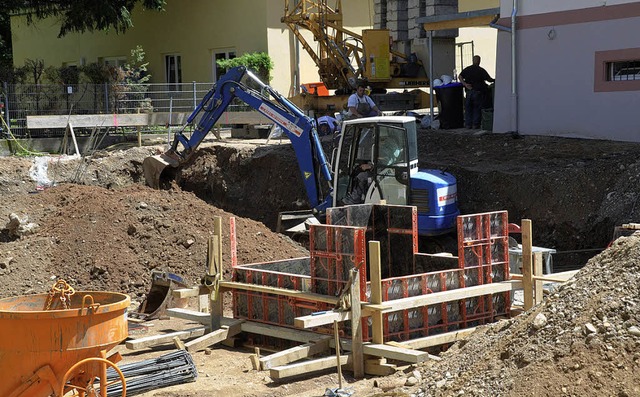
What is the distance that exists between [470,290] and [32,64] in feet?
70.0

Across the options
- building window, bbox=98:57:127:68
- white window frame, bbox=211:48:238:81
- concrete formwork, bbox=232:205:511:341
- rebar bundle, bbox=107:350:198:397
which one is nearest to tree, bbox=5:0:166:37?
white window frame, bbox=211:48:238:81

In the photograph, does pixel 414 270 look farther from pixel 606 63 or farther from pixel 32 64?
pixel 32 64

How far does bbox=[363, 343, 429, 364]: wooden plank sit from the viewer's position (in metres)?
8.99

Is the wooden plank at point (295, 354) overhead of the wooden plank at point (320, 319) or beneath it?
beneath

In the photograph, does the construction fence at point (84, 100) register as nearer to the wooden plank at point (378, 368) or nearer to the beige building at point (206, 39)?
the beige building at point (206, 39)

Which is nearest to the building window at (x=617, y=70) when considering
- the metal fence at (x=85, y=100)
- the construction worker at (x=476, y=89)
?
the construction worker at (x=476, y=89)

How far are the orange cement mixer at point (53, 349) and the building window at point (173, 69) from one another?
26582mm

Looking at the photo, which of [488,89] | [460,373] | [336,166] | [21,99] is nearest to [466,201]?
[336,166]

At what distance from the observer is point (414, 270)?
11.3m

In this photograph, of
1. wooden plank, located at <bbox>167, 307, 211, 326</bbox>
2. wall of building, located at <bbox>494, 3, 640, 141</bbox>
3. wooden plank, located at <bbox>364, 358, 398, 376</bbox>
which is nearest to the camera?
wooden plank, located at <bbox>364, 358, 398, 376</bbox>

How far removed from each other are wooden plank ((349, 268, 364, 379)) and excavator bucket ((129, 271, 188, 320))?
13.0ft

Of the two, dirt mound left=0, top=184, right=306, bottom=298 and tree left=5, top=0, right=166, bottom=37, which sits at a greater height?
tree left=5, top=0, right=166, bottom=37

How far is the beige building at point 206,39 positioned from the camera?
2984cm

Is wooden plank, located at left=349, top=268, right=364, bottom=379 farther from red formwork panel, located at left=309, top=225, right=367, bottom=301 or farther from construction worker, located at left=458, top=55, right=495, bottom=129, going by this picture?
construction worker, located at left=458, top=55, right=495, bottom=129
